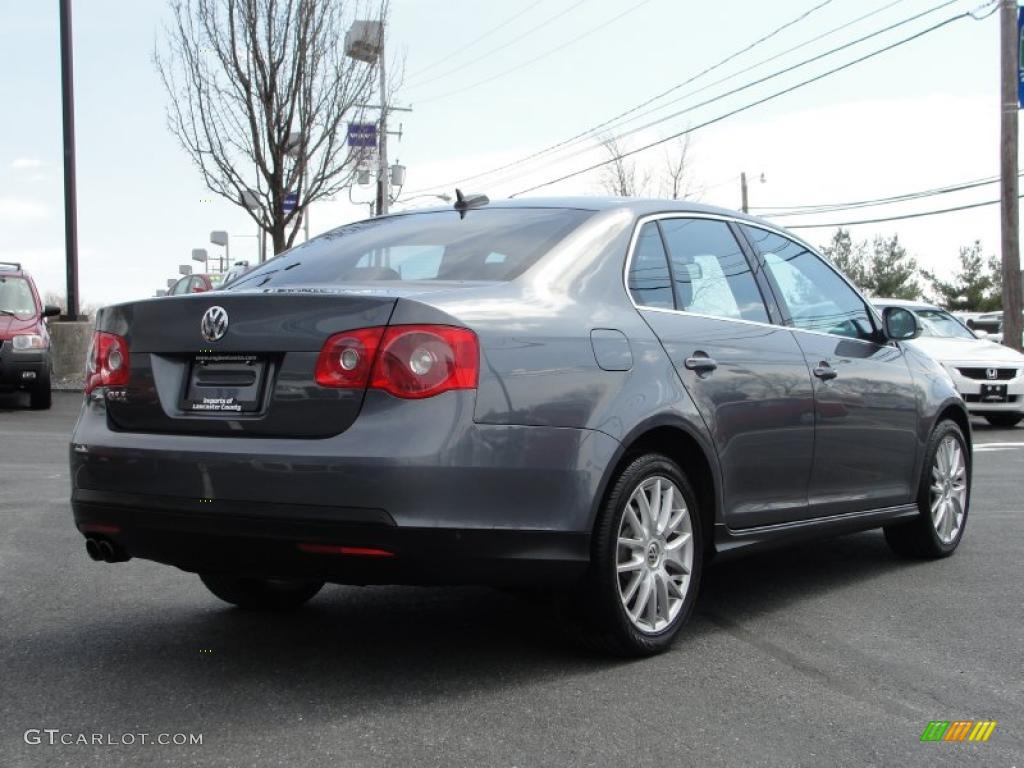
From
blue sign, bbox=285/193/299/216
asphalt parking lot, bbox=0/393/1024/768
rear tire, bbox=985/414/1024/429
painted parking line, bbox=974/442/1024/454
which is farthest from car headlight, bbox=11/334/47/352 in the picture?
rear tire, bbox=985/414/1024/429

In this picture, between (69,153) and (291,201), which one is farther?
(291,201)

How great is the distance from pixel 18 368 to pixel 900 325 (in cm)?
1232

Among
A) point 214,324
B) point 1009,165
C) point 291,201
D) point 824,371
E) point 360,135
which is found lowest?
point 824,371

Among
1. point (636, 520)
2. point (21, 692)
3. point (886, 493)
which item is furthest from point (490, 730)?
point (886, 493)

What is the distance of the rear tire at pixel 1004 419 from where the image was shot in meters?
15.6

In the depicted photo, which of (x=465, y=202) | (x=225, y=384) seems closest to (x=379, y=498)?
(x=225, y=384)

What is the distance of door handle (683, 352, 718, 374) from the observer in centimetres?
443

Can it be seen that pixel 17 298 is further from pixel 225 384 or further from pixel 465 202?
pixel 225 384

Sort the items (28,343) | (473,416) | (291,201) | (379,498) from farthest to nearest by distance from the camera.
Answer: (291,201)
(28,343)
(473,416)
(379,498)

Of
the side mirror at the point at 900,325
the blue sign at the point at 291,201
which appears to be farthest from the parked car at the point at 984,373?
the blue sign at the point at 291,201

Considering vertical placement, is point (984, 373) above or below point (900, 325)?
below

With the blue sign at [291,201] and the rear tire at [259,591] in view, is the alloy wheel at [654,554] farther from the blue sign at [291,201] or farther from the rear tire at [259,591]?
the blue sign at [291,201]

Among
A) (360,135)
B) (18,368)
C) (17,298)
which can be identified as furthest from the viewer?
(360,135)

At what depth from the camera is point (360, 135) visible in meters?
24.0
